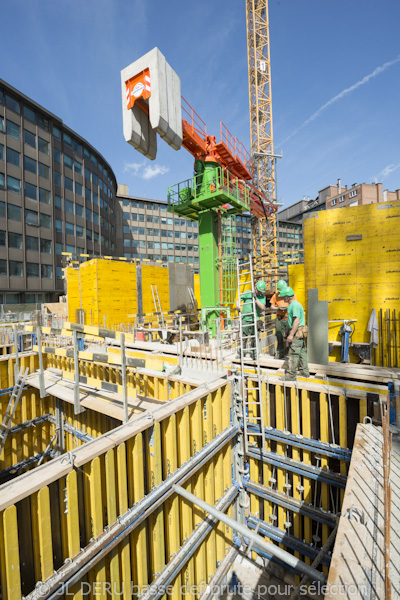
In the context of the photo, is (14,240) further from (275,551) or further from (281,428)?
(275,551)

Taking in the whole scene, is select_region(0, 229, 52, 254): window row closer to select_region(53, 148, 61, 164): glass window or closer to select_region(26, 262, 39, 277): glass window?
select_region(26, 262, 39, 277): glass window

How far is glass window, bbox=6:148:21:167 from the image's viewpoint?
31.4 meters

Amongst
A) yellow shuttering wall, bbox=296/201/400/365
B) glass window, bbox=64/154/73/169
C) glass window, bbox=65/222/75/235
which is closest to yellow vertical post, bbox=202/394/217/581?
yellow shuttering wall, bbox=296/201/400/365

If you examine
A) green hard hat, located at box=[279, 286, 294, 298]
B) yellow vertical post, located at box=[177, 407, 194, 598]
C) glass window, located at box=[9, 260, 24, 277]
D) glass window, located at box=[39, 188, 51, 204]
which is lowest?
yellow vertical post, located at box=[177, 407, 194, 598]

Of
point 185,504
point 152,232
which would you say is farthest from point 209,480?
point 152,232

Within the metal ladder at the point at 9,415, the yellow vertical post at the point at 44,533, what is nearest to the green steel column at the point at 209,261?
the metal ladder at the point at 9,415

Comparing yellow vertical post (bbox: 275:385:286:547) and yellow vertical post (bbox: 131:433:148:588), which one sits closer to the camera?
yellow vertical post (bbox: 131:433:148:588)

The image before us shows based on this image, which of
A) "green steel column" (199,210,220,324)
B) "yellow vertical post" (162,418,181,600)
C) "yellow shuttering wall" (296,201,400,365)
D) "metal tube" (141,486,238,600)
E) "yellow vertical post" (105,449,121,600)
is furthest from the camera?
"green steel column" (199,210,220,324)

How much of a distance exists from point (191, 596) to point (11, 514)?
4.44 meters

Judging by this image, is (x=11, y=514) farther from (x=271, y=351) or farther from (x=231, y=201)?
(x=231, y=201)

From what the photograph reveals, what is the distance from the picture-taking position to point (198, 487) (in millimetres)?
5402

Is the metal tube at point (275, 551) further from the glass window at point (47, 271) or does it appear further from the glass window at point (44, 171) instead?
the glass window at point (44, 171)

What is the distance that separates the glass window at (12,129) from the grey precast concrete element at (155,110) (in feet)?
104

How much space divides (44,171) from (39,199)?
4.13m
